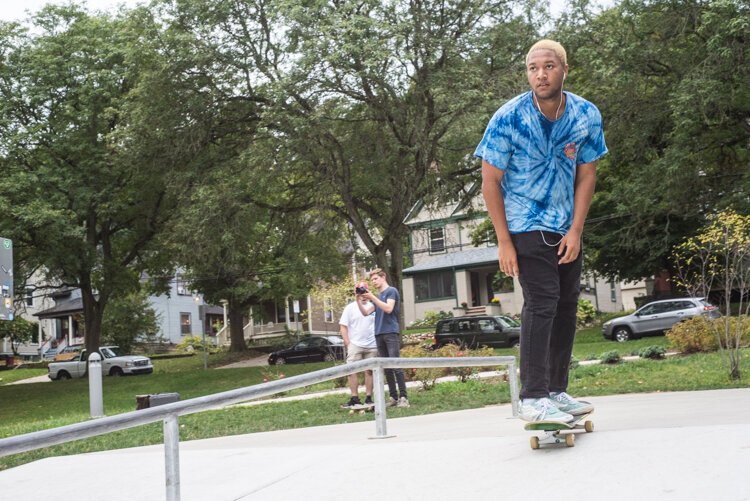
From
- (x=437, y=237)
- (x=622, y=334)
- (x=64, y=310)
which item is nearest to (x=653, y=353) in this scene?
(x=622, y=334)

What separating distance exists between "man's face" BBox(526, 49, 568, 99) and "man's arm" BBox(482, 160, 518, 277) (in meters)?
0.47

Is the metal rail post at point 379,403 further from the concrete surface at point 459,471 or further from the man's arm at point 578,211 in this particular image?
the man's arm at point 578,211

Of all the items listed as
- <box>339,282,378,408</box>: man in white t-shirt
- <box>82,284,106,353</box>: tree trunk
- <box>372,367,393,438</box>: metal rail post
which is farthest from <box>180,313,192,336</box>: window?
<box>372,367,393,438</box>: metal rail post

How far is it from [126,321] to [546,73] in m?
53.2

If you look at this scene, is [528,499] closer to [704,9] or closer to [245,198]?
[245,198]

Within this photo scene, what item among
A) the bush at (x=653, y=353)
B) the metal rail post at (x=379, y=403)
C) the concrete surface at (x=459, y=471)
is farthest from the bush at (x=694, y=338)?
the metal rail post at (x=379, y=403)

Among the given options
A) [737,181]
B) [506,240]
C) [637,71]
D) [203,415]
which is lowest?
[203,415]

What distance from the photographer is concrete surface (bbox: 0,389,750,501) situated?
3.57 m

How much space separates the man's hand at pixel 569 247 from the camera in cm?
430

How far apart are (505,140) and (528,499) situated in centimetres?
183

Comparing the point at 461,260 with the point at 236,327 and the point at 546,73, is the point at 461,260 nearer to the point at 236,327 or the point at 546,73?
the point at 236,327

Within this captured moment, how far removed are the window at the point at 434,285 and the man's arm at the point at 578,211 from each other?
173 ft

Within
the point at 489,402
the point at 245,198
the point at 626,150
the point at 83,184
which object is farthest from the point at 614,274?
the point at 489,402

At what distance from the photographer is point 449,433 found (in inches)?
270
